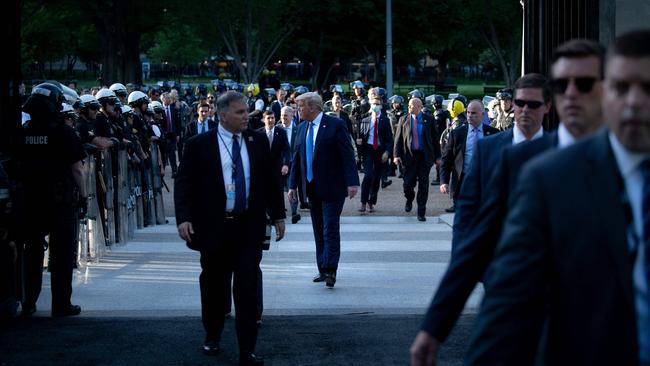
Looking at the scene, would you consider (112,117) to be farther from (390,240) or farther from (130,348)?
(130,348)

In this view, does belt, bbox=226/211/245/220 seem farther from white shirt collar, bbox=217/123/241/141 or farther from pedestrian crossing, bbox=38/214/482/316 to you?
pedestrian crossing, bbox=38/214/482/316

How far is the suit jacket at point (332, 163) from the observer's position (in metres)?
11.5

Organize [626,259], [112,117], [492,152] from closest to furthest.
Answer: [626,259], [492,152], [112,117]

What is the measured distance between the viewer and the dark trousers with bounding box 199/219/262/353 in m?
8.03

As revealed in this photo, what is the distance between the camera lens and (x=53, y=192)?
33.0 feet

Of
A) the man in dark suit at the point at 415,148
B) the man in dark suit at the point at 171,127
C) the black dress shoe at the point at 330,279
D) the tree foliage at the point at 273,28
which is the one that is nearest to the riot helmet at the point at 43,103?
the black dress shoe at the point at 330,279

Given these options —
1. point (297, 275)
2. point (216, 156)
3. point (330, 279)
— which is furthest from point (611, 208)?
point (297, 275)

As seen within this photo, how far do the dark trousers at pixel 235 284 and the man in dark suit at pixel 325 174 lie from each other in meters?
2.86

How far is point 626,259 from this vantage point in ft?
10.2

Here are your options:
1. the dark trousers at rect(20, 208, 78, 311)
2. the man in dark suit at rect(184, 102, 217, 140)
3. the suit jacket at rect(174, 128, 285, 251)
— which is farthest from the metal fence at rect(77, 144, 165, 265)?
the suit jacket at rect(174, 128, 285, 251)

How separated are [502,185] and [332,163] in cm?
748

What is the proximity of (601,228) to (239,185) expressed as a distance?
5439 mm

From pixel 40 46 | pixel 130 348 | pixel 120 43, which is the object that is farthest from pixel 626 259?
pixel 40 46

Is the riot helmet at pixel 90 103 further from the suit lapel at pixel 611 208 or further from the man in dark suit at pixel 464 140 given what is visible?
the suit lapel at pixel 611 208
